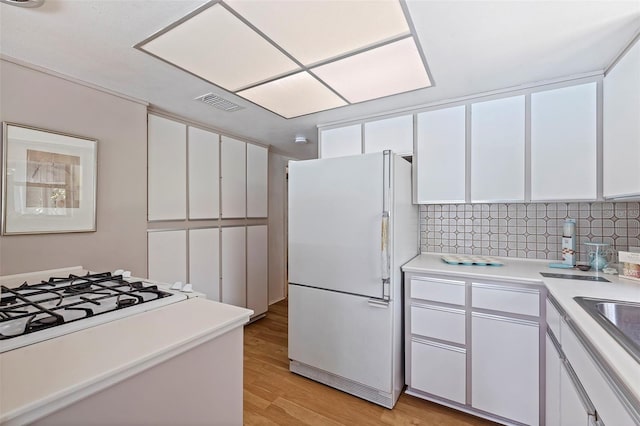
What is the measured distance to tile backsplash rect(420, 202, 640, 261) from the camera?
1.94 metres

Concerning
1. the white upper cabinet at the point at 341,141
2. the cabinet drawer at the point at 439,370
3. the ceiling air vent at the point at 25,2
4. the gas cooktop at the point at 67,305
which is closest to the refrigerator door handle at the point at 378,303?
the cabinet drawer at the point at 439,370

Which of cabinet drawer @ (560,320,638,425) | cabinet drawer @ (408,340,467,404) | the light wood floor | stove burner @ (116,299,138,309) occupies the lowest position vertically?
the light wood floor

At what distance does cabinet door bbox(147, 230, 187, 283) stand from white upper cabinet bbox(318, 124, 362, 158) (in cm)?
164

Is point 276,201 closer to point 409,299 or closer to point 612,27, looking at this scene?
point 409,299

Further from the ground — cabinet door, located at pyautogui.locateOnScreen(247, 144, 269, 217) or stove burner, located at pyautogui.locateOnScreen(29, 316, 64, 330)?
cabinet door, located at pyautogui.locateOnScreen(247, 144, 269, 217)

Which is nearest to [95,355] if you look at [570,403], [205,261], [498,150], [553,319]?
[570,403]

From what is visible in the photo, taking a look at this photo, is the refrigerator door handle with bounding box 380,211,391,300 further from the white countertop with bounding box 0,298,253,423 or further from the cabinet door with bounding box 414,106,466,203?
the white countertop with bounding box 0,298,253,423

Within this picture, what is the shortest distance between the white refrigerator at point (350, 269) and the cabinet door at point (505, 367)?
51 cm

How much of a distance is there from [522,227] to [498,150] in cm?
67

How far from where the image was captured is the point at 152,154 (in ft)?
7.93

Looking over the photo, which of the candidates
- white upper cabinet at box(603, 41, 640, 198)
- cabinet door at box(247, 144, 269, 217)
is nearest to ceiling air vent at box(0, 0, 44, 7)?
cabinet door at box(247, 144, 269, 217)

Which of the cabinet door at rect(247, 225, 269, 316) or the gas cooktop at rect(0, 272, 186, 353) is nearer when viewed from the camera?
the gas cooktop at rect(0, 272, 186, 353)

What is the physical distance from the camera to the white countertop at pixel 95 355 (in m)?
0.59

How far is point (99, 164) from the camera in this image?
6.61 ft
